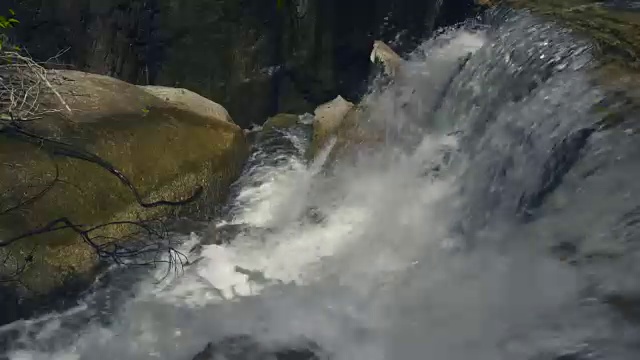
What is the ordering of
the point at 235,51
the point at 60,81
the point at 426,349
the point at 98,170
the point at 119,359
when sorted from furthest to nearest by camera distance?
1. the point at 235,51
2. the point at 60,81
3. the point at 98,170
4. the point at 119,359
5. the point at 426,349

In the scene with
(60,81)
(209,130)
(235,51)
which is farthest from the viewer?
(235,51)

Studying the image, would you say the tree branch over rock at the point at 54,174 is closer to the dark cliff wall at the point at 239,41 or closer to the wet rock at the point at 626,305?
the dark cliff wall at the point at 239,41

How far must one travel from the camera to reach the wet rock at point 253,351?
3.51 m

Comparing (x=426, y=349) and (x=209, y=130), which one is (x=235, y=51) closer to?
(x=209, y=130)

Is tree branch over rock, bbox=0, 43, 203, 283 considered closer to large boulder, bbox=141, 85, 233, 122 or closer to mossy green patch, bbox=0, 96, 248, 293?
mossy green patch, bbox=0, 96, 248, 293

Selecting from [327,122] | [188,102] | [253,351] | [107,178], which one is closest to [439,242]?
[253,351]

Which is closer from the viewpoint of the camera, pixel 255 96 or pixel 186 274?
pixel 186 274

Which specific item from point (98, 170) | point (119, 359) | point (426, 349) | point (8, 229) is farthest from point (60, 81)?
point (426, 349)

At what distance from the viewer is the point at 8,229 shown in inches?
146

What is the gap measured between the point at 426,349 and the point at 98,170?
7.72 ft

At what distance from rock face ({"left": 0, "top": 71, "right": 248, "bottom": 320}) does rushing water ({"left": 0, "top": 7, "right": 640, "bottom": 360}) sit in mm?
308

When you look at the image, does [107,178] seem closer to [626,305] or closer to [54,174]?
[54,174]

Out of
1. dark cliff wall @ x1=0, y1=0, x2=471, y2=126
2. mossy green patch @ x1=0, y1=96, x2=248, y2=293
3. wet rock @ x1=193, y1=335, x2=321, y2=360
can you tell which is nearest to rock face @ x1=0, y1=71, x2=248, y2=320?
mossy green patch @ x1=0, y1=96, x2=248, y2=293

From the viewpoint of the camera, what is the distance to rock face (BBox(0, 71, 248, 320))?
3811mm
